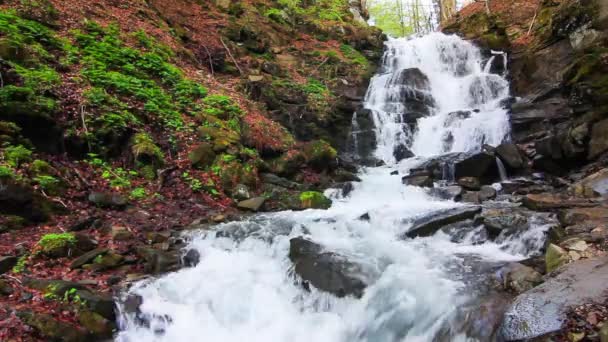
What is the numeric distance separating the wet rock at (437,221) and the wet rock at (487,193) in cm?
179

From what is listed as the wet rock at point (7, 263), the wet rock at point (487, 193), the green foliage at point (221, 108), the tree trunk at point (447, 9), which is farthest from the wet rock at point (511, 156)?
the tree trunk at point (447, 9)

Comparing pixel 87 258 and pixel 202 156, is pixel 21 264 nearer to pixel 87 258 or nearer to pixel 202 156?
pixel 87 258

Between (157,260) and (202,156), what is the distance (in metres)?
3.69

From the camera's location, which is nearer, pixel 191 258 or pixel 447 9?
pixel 191 258

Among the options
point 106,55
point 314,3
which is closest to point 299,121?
point 106,55

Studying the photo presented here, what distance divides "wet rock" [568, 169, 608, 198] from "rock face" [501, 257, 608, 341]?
154 inches

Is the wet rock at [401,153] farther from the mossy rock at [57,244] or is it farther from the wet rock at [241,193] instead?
the mossy rock at [57,244]

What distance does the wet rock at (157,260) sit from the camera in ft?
19.4

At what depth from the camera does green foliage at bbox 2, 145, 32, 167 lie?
6.58 m

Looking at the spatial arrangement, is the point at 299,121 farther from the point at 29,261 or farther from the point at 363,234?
the point at 29,261

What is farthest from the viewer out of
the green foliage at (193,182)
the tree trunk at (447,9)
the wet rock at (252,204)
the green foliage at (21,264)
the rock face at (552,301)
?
the tree trunk at (447,9)

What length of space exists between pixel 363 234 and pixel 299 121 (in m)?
6.73

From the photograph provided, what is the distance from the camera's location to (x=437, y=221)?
7207 mm

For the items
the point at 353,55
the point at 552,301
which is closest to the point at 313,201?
the point at 552,301
